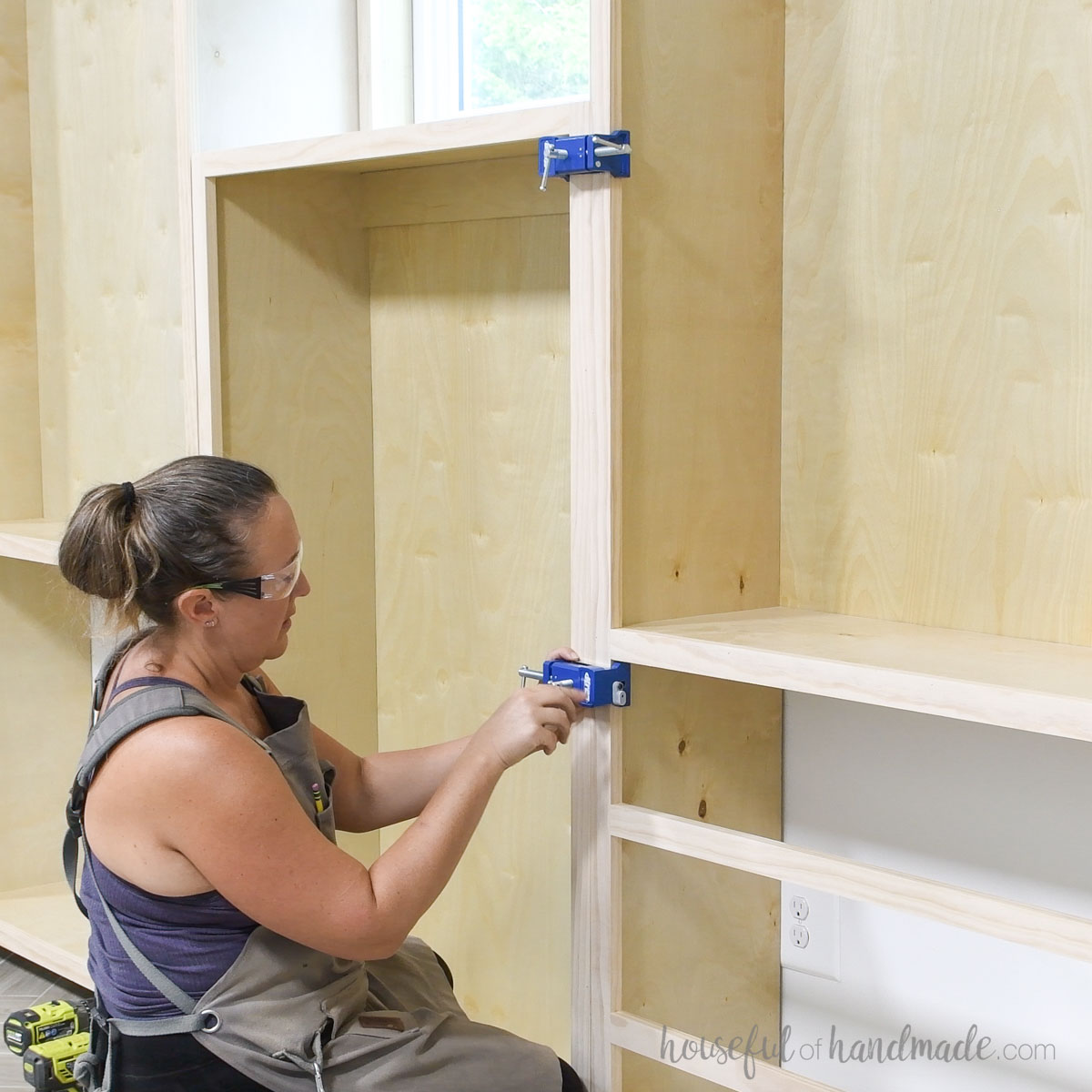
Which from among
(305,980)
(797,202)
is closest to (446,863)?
(305,980)

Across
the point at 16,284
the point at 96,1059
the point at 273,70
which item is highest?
the point at 273,70

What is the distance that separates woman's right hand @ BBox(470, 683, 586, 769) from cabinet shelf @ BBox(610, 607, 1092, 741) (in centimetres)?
8

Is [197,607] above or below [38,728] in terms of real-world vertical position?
above

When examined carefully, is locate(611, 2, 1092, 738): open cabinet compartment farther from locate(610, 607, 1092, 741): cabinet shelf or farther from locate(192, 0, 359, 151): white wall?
locate(192, 0, 359, 151): white wall

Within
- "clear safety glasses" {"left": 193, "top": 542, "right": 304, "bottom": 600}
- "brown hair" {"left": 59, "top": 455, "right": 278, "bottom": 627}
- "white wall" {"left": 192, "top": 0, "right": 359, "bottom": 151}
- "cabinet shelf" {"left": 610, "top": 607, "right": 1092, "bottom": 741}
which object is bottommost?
"cabinet shelf" {"left": 610, "top": 607, "right": 1092, "bottom": 741}

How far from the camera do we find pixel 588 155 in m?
1.34

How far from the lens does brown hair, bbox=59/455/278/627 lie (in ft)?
4.27

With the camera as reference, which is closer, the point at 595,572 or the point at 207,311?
the point at 595,572

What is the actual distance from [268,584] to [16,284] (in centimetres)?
137

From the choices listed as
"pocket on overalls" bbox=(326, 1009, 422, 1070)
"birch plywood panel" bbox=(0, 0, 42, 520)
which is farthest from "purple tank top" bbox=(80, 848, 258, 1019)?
"birch plywood panel" bbox=(0, 0, 42, 520)

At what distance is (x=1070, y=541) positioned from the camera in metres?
1.38

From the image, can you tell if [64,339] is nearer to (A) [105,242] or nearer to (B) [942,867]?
(A) [105,242]

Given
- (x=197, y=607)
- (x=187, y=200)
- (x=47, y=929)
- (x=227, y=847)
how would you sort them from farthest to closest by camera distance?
1. (x=47, y=929)
2. (x=187, y=200)
3. (x=197, y=607)
4. (x=227, y=847)

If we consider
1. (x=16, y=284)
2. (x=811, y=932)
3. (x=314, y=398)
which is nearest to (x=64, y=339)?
(x=16, y=284)
